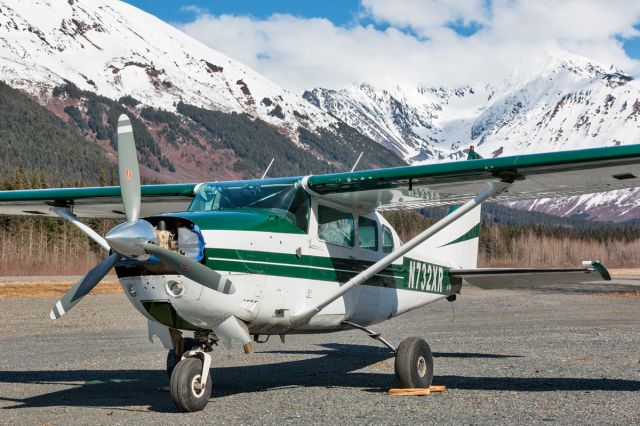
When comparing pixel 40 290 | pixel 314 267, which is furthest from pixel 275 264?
pixel 40 290

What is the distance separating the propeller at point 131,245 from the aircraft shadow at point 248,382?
1278mm

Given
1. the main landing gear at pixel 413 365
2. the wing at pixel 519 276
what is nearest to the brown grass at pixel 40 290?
the wing at pixel 519 276

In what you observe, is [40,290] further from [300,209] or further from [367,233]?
[300,209]

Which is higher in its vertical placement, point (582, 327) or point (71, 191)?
point (71, 191)

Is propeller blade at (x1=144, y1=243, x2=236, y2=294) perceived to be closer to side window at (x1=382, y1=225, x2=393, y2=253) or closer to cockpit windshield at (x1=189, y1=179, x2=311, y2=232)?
cockpit windshield at (x1=189, y1=179, x2=311, y2=232)

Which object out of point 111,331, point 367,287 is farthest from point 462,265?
point 111,331

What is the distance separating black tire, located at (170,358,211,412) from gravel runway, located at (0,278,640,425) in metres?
0.12

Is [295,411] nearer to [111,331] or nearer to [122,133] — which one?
[122,133]

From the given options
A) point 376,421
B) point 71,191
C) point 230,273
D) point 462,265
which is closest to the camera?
point 376,421

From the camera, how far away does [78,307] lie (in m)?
28.6

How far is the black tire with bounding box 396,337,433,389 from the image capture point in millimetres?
9773

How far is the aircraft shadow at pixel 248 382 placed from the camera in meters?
9.55

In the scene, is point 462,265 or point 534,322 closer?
point 462,265

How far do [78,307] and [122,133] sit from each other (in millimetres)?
21067
